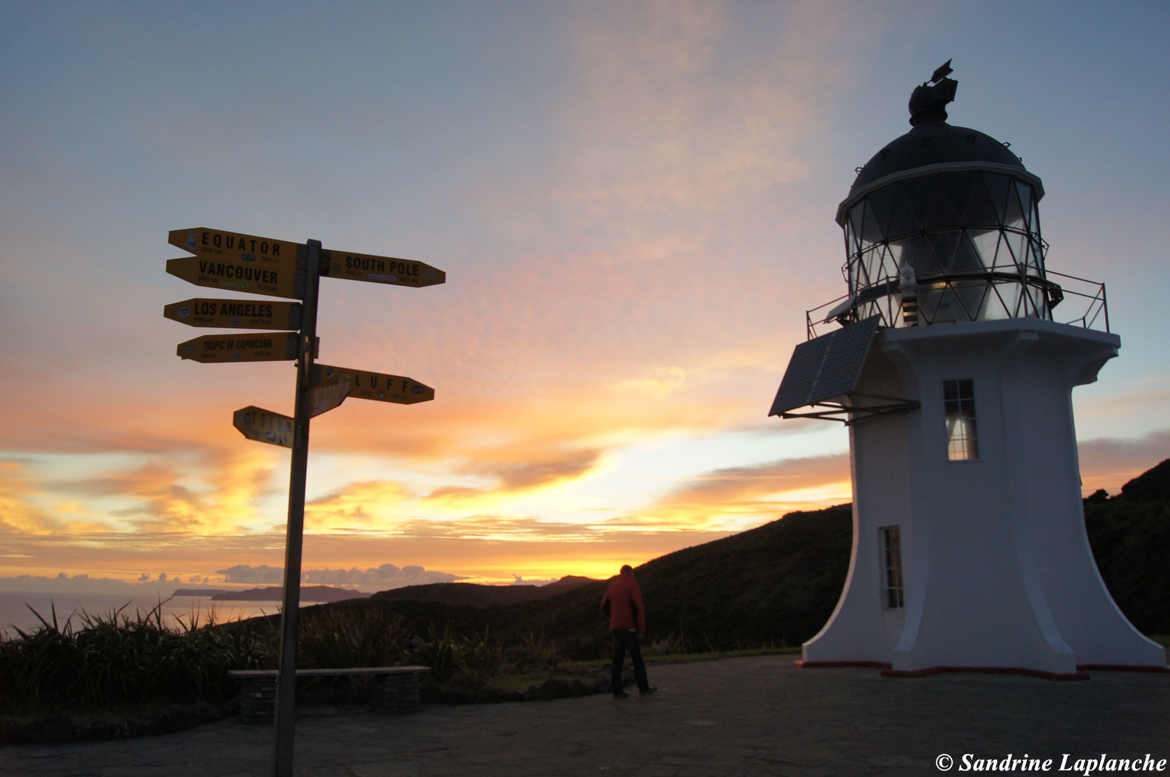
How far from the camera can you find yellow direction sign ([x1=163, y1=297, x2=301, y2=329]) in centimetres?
588

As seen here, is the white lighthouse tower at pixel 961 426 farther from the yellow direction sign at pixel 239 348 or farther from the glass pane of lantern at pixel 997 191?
the yellow direction sign at pixel 239 348

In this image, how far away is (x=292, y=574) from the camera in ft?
18.2

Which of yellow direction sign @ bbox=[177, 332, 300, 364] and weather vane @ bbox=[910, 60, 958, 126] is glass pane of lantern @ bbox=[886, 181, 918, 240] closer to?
weather vane @ bbox=[910, 60, 958, 126]

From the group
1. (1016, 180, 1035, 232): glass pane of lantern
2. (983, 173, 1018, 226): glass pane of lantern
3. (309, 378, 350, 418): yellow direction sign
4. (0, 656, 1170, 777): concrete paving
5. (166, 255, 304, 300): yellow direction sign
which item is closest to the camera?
(309, 378, 350, 418): yellow direction sign

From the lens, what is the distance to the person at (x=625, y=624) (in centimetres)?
1154

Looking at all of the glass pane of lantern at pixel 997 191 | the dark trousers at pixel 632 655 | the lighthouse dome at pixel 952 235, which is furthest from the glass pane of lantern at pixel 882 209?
the dark trousers at pixel 632 655

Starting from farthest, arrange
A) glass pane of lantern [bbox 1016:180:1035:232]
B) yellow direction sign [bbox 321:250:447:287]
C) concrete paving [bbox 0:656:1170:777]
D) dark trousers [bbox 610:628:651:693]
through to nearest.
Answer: glass pane of lantern [bbox 1016:180:1035:232]
dark trousers [bbox 610:628:651:693]
concrete paving [bbox 0:656:1170:777]
yellow direction sign [bbox 321:250:447:287]

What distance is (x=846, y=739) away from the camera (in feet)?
27.1

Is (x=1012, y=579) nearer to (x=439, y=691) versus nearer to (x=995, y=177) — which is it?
(x=995, y=177)

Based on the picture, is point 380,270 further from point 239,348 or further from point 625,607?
point 625,607

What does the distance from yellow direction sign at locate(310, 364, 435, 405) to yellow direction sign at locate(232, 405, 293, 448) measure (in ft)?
1.27

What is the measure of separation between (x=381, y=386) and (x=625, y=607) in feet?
21.7

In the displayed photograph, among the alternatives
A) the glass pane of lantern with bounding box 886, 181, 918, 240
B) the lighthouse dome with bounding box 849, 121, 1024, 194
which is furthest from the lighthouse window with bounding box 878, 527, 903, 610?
the lighthouse dome with bounding box 849, 121, 1024, 194

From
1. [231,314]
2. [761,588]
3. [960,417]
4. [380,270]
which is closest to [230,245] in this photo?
[231,314]
